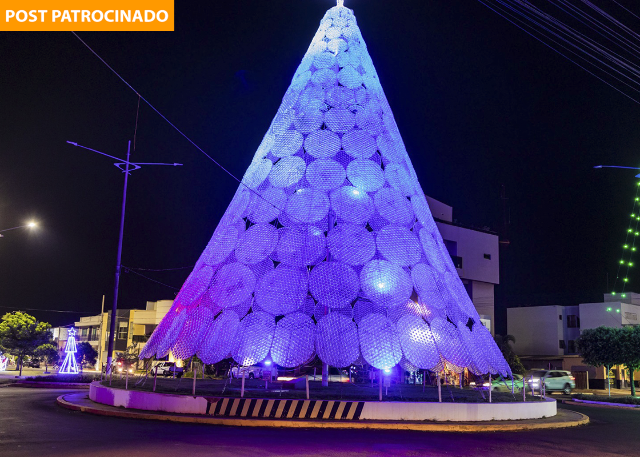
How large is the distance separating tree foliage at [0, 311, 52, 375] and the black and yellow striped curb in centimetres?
3911

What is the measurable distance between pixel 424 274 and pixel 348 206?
258 centimetres

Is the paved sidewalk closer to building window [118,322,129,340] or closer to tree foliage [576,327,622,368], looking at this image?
tree foliage [576,327,622,368]

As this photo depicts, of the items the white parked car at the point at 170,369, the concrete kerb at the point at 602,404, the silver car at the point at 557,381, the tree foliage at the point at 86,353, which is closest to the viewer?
the concrete kerb at the point at 602,404

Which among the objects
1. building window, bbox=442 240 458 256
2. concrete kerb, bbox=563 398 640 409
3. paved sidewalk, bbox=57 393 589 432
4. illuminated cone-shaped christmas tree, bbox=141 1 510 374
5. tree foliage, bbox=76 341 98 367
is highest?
building window, bbox=442 240 458 256

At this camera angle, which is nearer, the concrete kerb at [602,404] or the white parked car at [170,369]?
the concrete kerb at [602,404]

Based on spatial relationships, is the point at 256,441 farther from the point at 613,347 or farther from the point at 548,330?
the point at 548,330

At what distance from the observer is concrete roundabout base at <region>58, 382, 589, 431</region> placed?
11148 millimetres

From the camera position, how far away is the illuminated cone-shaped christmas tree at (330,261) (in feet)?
41.4

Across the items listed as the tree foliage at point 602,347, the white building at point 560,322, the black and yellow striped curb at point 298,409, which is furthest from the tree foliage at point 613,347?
the black and yellow striped curb at point 298,409

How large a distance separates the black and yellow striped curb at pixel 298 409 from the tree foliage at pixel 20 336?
39109mm

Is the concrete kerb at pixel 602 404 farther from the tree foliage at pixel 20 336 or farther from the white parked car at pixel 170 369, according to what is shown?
the tree foliage at pixel 20 336

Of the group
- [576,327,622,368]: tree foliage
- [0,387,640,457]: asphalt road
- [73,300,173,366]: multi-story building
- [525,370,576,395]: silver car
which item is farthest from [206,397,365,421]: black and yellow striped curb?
[73,300,173,366]: multi-story building

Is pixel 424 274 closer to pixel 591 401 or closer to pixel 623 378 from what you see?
pixel 591 401

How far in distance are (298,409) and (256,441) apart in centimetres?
241
